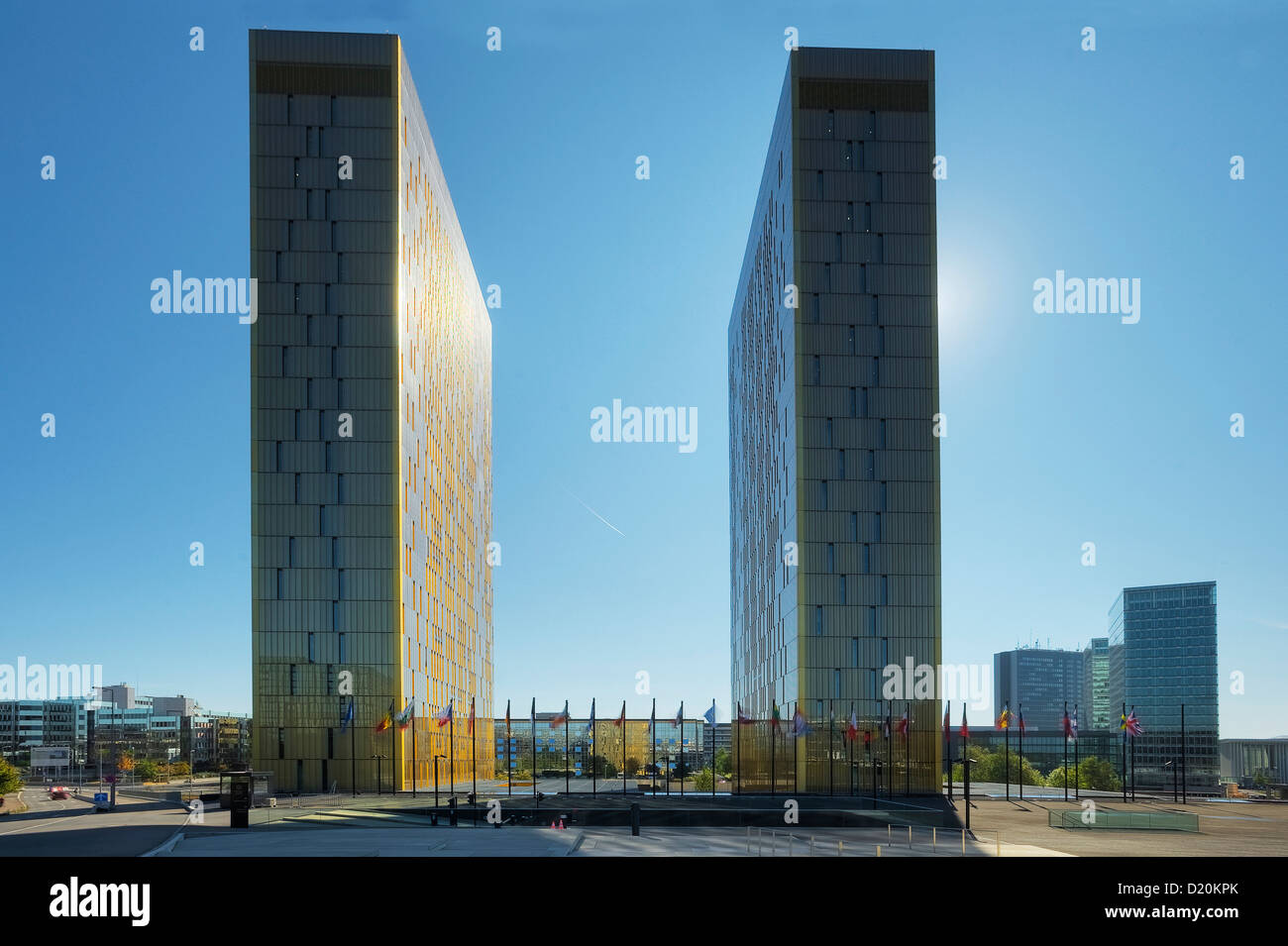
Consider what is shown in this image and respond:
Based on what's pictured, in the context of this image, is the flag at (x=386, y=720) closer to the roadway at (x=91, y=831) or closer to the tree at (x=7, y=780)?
the roadway at (x=91, y=831)

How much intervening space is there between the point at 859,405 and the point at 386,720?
3936 cm

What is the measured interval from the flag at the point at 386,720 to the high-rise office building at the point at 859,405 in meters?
24.2

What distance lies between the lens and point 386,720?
79375mm

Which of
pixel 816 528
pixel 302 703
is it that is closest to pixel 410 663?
pixel 302 703

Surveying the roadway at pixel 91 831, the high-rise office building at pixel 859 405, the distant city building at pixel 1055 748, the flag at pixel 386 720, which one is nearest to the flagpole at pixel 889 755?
the high-rise office building at pixel 859 405

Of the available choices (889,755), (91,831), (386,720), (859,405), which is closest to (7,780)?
(386,720)

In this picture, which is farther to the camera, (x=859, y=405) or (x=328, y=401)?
(x=859, y=405)

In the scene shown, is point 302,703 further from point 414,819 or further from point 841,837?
point 841,837

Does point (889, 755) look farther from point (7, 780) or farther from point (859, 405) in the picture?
point (7, 780)

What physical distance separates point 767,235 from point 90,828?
240 feet

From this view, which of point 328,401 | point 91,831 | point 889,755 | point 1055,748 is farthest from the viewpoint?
point 1055,748

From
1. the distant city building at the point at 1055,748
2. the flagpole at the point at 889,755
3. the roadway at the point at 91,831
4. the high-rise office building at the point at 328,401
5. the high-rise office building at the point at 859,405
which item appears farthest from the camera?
the distant city building at the point at 1055,748

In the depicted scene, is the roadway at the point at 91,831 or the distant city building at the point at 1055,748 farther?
the distant city building at the point at 1055,748

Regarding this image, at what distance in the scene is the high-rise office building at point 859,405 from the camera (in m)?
85.6
